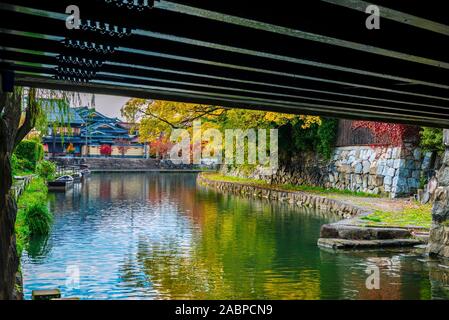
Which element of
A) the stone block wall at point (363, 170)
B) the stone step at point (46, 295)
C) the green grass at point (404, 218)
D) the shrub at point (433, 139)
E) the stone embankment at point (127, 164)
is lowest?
the stone embankment at point (127, 164)

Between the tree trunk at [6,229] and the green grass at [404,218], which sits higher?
the tree trunk at [6,229]

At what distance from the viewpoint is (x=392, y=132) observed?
24.8 m

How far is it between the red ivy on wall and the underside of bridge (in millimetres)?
16510

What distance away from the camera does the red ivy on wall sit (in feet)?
79.4

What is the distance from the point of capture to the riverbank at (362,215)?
14602 mm

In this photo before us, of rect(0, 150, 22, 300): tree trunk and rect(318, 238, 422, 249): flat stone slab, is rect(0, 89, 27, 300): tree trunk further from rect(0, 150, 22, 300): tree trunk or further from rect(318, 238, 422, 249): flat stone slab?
rect(318, 238, 422, 249): flat stone slab

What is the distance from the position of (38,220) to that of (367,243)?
9865 millimetres

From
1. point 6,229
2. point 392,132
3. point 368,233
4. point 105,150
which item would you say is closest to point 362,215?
point 368,233

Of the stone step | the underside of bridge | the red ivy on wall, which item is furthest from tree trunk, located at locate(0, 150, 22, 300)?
the red ivy on wall

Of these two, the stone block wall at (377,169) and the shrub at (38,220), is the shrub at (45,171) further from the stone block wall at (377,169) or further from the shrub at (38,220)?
the shrub at (38,220)

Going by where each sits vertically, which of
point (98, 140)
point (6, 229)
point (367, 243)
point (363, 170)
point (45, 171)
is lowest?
point (367, 243)

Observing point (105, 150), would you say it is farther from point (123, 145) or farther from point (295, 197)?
point (295, 197)

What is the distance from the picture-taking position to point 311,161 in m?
32.0

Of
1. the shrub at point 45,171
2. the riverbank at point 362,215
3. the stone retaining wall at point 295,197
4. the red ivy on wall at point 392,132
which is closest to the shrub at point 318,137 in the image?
the riverbank at point 362,215
